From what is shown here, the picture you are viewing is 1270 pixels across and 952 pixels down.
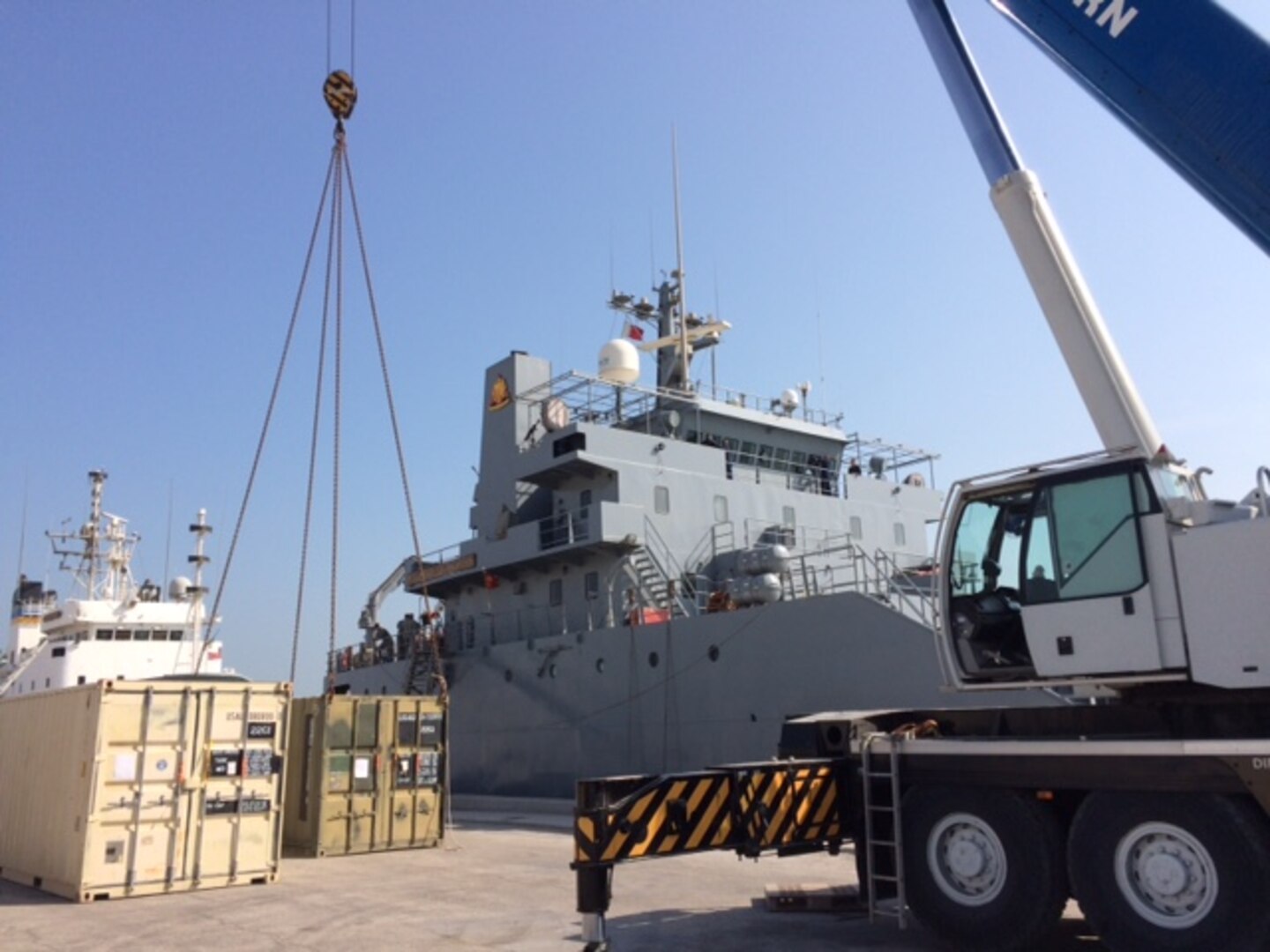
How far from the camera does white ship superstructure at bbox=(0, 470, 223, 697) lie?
28.4m

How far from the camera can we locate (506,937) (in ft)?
25.1

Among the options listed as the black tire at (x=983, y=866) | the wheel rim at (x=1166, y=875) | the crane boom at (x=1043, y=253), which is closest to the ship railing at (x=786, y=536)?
the crane boom at (x=1043, y=253)

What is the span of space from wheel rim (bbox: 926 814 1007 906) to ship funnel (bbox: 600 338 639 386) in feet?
51.2

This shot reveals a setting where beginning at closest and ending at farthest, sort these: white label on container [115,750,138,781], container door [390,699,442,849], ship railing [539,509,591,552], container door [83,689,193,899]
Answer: container door [83,689,193,899]
white label on container [115,750,138,781]
container door [390,699,442,849]
ship railing [539,509,591,552]

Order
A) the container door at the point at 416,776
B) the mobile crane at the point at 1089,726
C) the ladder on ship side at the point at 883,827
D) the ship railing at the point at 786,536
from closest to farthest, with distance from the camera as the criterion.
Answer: the mobile crane at the point at 1089,726
the ladder on ship side at the point at 883,827
the container door at the point at 416,776
the ship railing at the point at 786,536

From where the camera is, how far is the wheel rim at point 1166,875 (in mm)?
5621

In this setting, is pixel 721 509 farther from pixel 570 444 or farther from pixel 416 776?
pixel 416 776

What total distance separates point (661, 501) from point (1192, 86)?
1383 cm

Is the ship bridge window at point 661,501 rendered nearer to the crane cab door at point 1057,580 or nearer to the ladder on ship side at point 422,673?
the ladder on ship side at point 422,673

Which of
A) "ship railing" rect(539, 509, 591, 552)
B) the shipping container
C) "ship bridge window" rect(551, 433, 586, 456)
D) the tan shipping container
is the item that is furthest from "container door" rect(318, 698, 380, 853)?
"ship bridge window" rect(551, 433, 586, 456)

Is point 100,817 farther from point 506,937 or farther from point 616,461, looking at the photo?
point 616,461

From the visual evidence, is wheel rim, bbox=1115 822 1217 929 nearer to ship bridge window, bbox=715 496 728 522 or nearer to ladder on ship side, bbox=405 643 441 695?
ship bridge window, bbox=715 496 728 522

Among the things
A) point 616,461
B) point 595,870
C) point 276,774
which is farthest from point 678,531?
point 595,870

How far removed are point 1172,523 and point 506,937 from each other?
5.26 meters
